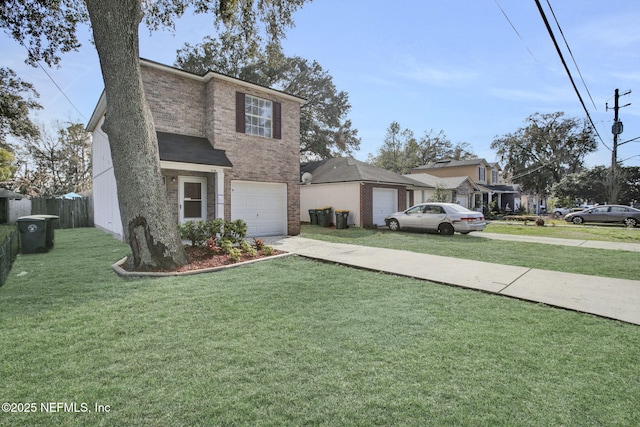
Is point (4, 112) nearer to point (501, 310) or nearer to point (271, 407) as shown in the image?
point (271, 407)

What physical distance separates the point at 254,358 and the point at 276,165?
34.6 feet

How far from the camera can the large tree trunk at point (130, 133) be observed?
20.2 ft

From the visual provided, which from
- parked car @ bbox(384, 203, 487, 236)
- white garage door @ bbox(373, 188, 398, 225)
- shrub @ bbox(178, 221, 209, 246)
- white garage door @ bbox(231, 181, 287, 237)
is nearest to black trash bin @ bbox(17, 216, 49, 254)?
shrub @ bbox(178, 221, 209, 246)

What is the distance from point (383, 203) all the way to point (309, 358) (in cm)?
1598

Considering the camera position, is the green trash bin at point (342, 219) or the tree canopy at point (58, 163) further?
the tree canopy at point (58, 163)

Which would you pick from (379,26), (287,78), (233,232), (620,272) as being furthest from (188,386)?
(287,78)

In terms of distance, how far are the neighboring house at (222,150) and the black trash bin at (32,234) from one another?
95.6 inches

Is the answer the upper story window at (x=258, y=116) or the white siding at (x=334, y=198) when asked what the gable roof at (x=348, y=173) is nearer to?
the white siding at (x=334, y=198)

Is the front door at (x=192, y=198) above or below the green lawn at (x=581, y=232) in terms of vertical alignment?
above

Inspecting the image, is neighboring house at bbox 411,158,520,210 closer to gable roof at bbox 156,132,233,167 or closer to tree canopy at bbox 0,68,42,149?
gable roof at bbox 156,132,233,167

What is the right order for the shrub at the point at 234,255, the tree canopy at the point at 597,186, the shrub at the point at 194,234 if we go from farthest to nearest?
the tree canopy at the point at 597,186 → the shrub at the point at 194,234 → the shrub at the point at 234,255

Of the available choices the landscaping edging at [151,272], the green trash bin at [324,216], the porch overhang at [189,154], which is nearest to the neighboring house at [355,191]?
the green trash bin at [324,216]

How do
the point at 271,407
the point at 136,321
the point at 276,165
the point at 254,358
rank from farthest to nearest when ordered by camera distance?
1. the point at 276,165
2. the point at 136,321
3. the point at 254,358
4. the point at 271,407

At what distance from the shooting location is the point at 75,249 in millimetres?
9328
